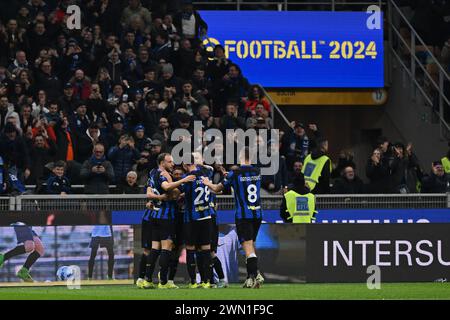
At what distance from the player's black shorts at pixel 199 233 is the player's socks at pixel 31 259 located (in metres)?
3.11

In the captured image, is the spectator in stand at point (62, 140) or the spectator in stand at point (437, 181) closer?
the spectator in stand at point (62, 140)

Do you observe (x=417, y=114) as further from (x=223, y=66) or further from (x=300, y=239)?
(x=300, y=239)

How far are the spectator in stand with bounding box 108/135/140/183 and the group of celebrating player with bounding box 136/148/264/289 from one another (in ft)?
13.4

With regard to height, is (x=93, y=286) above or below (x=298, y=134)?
below

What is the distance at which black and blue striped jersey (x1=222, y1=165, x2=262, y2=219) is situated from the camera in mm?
20672

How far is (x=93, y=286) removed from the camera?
73.7ft

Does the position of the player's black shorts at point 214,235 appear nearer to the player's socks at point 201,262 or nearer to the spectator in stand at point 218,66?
the player's socks at point 201,262

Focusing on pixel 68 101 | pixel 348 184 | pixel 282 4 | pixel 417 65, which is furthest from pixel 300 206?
pixel 417 65

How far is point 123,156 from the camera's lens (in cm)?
2531

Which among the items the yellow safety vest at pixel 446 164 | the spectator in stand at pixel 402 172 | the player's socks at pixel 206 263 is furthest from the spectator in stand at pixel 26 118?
the yellow safety vest at pixel 446 164

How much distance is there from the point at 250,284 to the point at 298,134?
7.17 metres

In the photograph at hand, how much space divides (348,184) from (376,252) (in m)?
3.61

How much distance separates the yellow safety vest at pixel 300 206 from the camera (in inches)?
928
